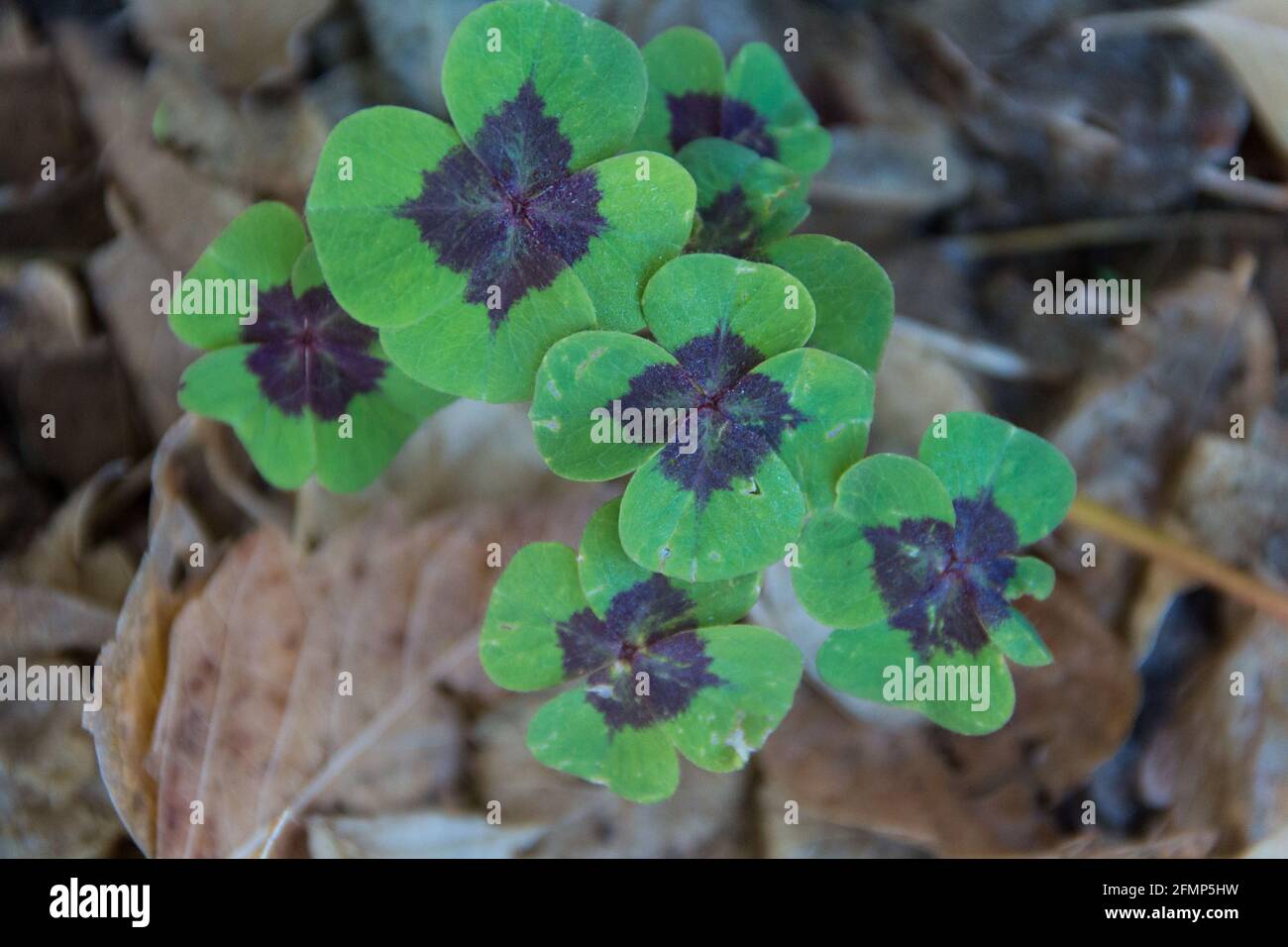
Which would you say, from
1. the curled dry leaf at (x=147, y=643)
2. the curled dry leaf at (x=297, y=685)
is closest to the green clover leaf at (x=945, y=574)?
the curled dry leaf at (x=297, y=685)

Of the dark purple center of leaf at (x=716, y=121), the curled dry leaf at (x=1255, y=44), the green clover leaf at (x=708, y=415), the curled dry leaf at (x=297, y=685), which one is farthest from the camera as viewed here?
the curled dry leaf at (x=1255, y=44)

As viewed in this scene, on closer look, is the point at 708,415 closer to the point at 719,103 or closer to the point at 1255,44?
the point at 719,103

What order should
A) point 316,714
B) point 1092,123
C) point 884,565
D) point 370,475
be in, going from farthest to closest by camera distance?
point 1092,123
point 316,714
point 370,475
point 884,565

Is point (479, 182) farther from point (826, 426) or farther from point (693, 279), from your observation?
point (826, 426)

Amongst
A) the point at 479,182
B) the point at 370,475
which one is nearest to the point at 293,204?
the point at 370,475

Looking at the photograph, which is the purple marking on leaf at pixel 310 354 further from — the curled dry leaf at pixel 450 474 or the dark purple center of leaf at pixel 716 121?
the dark purple center of leaf at pixel 716 121

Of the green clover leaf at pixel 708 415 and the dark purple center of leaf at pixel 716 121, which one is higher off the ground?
the dark purple center of leaf at pixel 716 121
